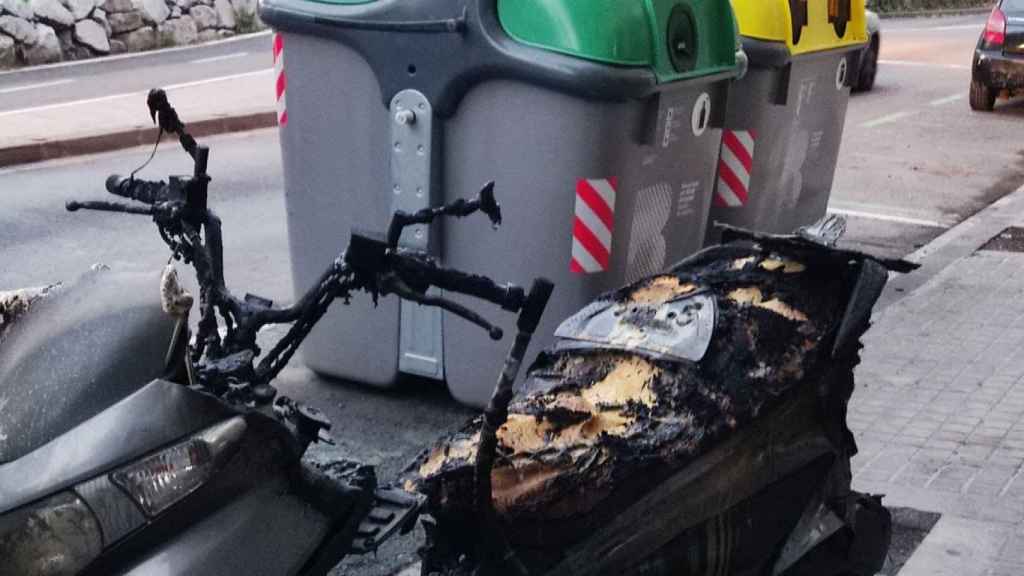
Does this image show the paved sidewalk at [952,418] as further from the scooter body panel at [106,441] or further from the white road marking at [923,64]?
the white road marking at [923,64]

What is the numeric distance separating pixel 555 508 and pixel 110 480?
100 cm

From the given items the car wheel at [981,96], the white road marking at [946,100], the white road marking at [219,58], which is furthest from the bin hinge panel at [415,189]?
the white road marking at [219,58]

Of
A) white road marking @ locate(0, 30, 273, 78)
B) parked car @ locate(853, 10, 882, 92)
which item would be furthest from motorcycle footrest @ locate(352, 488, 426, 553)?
white road marking @ locate(0, 30, 273, 78)

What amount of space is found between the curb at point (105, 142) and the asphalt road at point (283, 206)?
0.22 metres

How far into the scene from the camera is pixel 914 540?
15.2 feet

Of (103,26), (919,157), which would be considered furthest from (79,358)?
(103,26)

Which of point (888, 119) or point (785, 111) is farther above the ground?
point (785, 111)

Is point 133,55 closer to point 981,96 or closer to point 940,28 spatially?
point 981,96

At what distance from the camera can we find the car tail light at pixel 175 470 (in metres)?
2.25

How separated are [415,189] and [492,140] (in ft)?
1.36

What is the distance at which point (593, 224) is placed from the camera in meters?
5.39

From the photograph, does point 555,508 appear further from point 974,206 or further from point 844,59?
point 974,206

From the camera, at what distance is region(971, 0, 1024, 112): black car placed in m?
16.1

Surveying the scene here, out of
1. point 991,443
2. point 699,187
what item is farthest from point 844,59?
point 991,443
